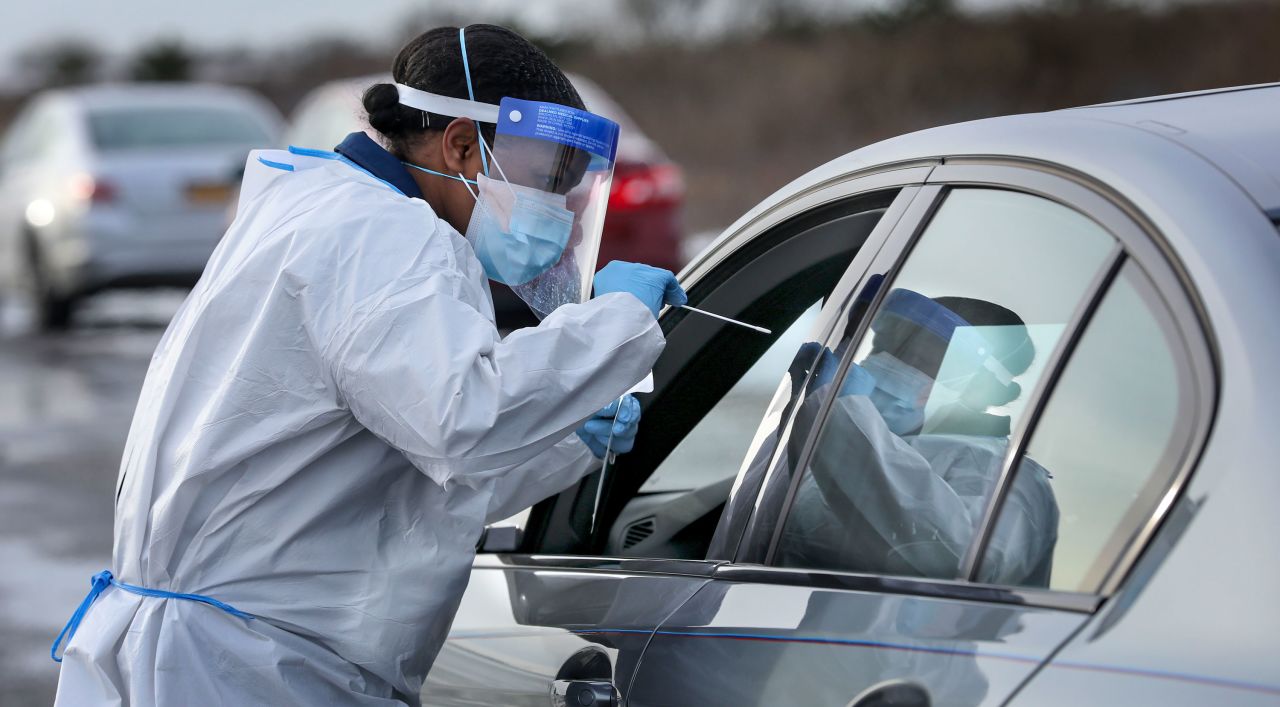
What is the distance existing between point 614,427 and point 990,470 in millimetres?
865

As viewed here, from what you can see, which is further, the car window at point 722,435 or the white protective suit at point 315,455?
the car window at point 722,435

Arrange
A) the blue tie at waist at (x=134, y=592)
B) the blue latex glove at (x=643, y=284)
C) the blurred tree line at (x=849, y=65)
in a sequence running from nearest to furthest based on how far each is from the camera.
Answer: the blue tie at waist at (x=134, y=592) < the blue latex glove at (x=643, y=284) < the blurred tree line at (x=849, y=65)

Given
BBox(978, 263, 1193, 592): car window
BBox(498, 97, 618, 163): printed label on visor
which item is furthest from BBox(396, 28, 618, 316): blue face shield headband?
BBox(978, 263, 1193, 592): car window

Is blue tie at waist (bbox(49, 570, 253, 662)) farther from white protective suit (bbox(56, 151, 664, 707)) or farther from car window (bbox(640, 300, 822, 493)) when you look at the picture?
car window (bbox(640, 300, 822, 493))

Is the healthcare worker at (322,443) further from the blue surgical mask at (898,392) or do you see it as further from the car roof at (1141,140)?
the car roof at (1141,140)

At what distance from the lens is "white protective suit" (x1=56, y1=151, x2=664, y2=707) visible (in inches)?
82.4

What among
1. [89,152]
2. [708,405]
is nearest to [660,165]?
[89,152]

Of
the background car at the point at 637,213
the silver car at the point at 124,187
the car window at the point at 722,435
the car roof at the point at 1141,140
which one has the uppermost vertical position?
the car roof at the point at 1141,140

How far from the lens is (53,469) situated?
805 centimetres

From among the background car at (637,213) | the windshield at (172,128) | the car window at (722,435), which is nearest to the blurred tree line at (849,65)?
the windshield at (172,128)

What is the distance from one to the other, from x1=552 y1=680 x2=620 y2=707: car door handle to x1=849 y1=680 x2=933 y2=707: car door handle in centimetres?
52

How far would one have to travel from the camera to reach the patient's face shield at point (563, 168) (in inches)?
96.8

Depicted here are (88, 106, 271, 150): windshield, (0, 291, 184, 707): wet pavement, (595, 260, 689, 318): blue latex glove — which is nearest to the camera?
(595, 260, 689, 318): blue latex glove

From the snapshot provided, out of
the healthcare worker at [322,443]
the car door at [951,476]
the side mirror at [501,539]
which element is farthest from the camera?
the side mirror at [501,539]
